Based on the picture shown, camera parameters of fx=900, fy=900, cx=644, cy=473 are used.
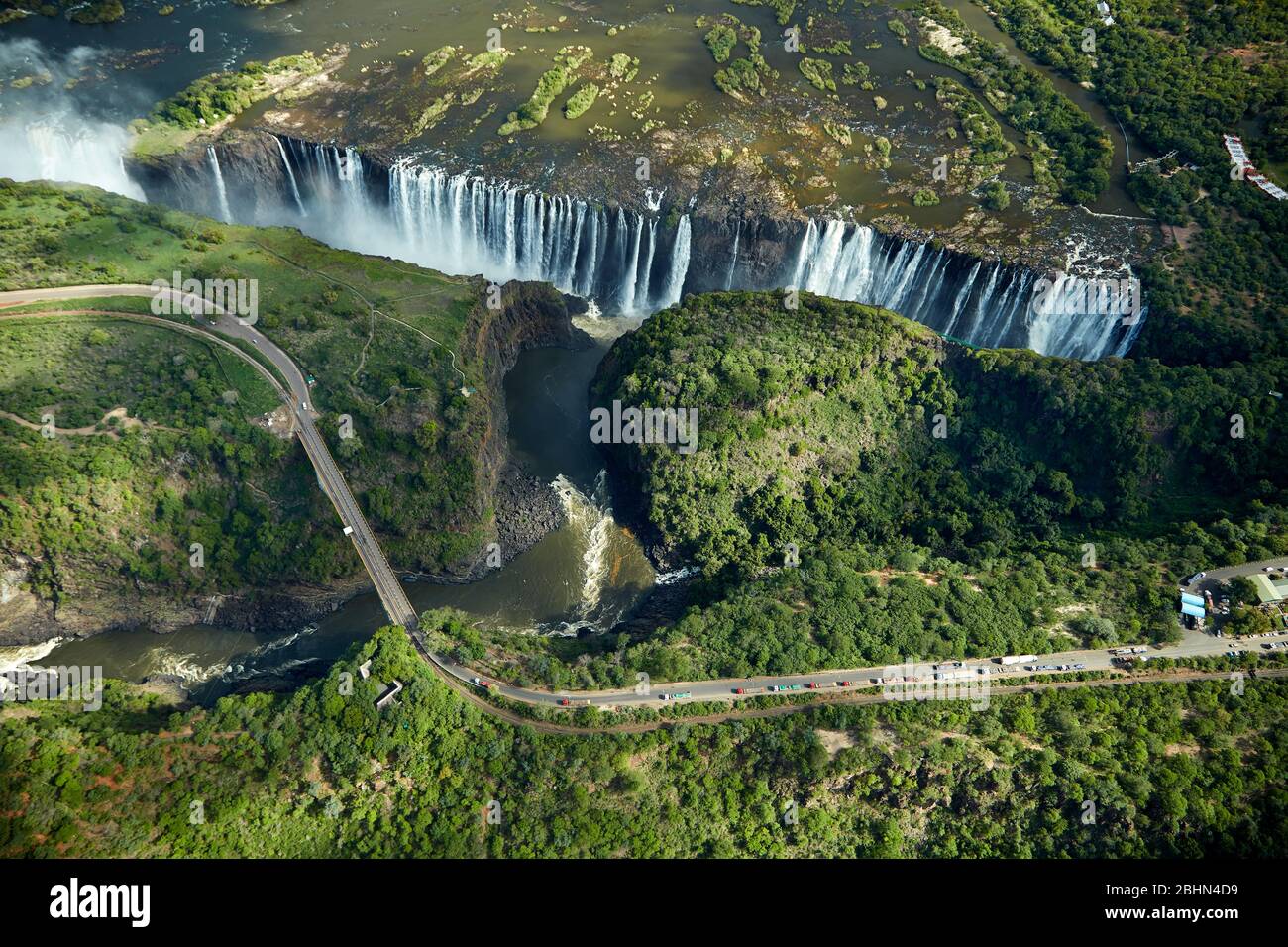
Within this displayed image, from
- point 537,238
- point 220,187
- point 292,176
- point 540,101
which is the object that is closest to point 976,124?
point 540,101

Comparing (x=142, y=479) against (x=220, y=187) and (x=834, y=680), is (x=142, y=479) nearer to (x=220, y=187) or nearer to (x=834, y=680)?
(x=220, y=187)

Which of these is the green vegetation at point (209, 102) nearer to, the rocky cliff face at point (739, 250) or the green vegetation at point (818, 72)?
the rocky cliff face at point (739, 250)

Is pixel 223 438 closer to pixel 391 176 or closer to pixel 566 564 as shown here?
pixel 566 564

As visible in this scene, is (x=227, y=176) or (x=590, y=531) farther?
(x=227, y=176)

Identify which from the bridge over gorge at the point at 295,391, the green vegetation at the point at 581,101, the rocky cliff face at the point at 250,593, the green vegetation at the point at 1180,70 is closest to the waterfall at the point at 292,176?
the bridge over gorge at the point at 295,391

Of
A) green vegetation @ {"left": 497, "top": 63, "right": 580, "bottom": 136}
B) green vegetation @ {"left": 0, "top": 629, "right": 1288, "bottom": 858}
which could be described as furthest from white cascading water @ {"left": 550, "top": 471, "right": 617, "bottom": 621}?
green vegetation @ {"left": 497, "top": 63, "right": 580, "bottom": 136}

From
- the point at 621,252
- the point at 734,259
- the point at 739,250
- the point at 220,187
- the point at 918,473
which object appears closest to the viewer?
the point at 918,473
